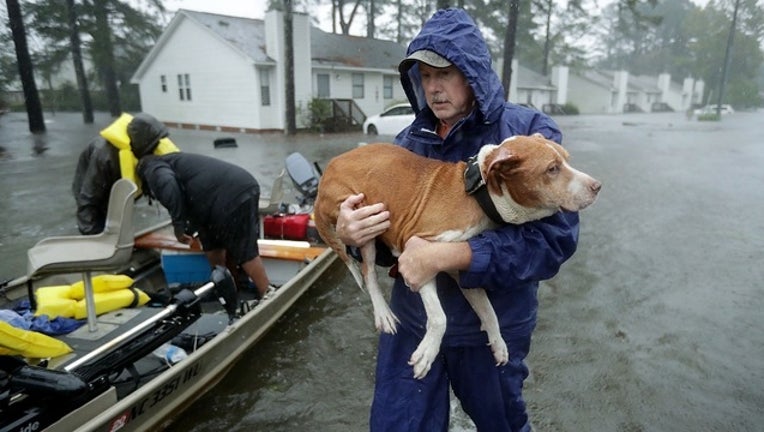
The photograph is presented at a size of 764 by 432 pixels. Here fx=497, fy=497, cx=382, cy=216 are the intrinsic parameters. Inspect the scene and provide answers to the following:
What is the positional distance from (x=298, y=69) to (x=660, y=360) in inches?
961

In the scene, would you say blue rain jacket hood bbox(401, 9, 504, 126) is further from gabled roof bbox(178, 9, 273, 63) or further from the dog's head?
gabled roof bbox(178, 9, 273, 63)

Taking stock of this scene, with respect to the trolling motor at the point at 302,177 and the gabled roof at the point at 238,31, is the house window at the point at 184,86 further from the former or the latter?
the trolling motor at the point at 302,177

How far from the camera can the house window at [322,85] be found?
2877 cm

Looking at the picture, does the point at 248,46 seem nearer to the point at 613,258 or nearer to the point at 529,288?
the point at 613,258

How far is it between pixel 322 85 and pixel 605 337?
83.9 ft

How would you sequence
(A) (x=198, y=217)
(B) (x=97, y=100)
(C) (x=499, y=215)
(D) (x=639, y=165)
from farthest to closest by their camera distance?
(B) (x=97, y=100), (D) (x=639, y=165), (A) (x=198, y=217), (C) (x=499, y=215)

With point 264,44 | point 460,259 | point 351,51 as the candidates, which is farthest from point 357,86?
point 460,259

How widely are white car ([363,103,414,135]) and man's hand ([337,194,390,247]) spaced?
22539 millimetres

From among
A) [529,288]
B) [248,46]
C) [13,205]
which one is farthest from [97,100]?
[529,288]

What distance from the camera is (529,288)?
2441 millimetres

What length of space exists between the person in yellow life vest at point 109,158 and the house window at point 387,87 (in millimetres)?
28127

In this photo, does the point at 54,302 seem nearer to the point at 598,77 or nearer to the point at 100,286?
the point at 100,286

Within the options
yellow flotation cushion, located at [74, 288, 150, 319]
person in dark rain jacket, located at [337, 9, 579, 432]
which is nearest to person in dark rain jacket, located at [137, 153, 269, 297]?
yellow flotation cushion, located at [74, 288, 150, 319]

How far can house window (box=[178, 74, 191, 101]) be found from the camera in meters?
29.8
